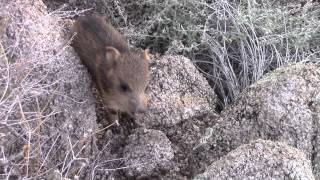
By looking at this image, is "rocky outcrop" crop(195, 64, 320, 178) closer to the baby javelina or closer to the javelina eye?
the baby javelina

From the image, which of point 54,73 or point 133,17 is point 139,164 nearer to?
point 54,73

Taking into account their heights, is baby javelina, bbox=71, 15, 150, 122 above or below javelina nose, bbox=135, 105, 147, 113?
above

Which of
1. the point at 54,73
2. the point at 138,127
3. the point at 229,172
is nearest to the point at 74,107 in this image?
the point at 54,73

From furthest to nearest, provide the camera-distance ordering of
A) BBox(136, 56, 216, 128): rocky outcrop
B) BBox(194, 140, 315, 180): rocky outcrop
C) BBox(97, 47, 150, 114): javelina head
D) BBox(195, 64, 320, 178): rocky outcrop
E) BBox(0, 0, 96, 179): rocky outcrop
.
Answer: BBox(97, 47, 150, 114): javelina head < BBox(136, 56, 216, 128): rocky outcrop < BBox(195, 64, 320, 178): rocky outcrop < BBox(0, 0, 96, 179): rocky outcrop < BBox(194, 140, 315, 180): rocky outcrop

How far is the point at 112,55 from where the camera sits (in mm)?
5316

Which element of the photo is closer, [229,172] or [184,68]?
[229,172]

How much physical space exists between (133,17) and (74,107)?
1978mm

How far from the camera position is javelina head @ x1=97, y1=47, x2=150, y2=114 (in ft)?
17.2

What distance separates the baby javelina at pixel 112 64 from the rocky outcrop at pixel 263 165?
57.4 inches

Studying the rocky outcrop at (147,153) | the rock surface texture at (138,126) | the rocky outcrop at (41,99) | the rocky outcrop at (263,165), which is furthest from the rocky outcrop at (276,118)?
the rocky outcrop at (41,99)

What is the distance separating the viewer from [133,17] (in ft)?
20.5

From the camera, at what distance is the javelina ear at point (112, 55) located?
530cm

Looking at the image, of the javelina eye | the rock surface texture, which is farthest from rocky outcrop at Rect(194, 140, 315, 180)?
the javelina eye

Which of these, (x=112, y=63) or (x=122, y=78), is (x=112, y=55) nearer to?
(x=112, y=63)
